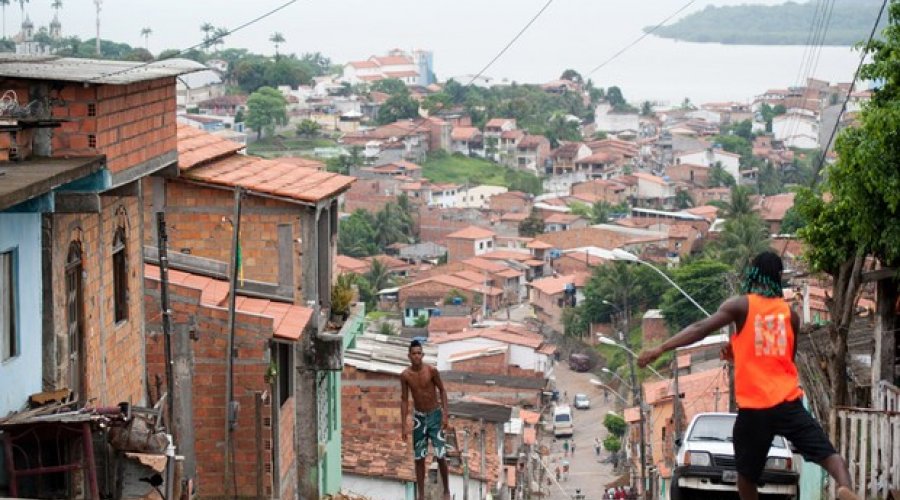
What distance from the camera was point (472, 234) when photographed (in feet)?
305

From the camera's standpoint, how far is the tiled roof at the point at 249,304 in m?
14.4

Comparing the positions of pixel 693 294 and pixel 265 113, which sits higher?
pixel 265 113

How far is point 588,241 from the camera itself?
293 feet

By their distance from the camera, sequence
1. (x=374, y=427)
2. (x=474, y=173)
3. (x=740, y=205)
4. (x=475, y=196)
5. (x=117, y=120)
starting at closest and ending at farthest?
(x=117, y=120)
(x=374, y=427)
(x=740, y=205)
(x=475, y=196)
(x=474, y=173)

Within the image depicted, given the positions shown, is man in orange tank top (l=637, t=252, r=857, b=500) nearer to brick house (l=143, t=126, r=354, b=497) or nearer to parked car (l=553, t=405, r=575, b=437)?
brick house (l=143, t=126, r=354, b=497)

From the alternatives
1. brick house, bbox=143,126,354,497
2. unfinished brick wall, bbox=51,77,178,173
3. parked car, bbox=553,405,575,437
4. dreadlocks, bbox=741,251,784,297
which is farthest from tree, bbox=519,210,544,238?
dreadlocks, bbox=741,251,784,297

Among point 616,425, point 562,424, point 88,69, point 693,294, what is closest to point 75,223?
point 88,69

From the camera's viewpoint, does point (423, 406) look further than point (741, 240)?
No

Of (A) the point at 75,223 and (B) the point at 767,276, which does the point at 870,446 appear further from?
(A) the point at 75,223

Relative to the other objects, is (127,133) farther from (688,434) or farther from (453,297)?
(453,297)

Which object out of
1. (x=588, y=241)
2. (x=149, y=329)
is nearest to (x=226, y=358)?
(x=149, y=329)

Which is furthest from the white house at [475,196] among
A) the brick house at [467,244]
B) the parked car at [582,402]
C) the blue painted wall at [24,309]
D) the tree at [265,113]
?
the blue painted wall at [24,309]

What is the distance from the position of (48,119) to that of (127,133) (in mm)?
1194

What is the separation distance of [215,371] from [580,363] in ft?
176
